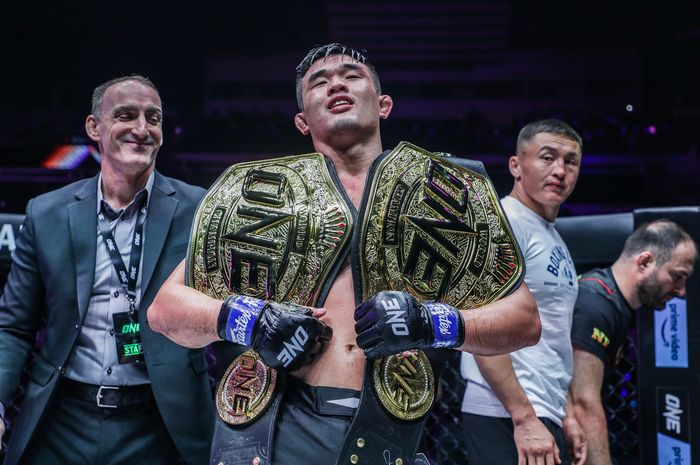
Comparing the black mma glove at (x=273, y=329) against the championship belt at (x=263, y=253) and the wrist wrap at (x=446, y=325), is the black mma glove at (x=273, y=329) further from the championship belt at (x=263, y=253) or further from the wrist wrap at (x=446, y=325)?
the wrist wrap at (x=446, y=325)

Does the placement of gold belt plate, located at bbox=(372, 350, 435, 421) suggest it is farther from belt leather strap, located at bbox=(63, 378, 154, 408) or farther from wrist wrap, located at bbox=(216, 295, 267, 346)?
belt leather strap, located at bbox=(63, 378, 154, 408)

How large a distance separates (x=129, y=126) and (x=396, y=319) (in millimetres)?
1152

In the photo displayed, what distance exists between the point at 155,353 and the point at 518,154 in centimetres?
133

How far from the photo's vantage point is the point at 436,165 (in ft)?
4.42

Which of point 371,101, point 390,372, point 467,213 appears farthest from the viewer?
point 371,101

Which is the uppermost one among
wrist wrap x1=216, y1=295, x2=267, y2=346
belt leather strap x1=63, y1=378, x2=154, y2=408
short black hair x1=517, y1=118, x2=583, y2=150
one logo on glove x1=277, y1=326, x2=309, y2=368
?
short black hair x1=517, y1=118, x2=583, y2=150

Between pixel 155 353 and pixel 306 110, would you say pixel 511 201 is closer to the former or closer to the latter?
pixel 306 110

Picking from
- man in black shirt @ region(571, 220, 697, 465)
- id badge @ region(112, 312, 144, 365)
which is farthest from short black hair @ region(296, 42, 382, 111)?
man in black shirt @ region(571, 220, 697, 465)

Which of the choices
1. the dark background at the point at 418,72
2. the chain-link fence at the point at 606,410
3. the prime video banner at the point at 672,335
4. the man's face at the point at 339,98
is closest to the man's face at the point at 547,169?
the prime video banner at the point at 672,335

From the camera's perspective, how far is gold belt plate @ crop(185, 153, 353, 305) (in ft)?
4.18

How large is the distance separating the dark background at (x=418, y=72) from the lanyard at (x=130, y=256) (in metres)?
5.16

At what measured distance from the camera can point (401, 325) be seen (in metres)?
1.11

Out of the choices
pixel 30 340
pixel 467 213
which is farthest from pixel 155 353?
pixel 467 213

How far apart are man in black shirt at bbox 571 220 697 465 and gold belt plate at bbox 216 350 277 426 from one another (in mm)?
1229
